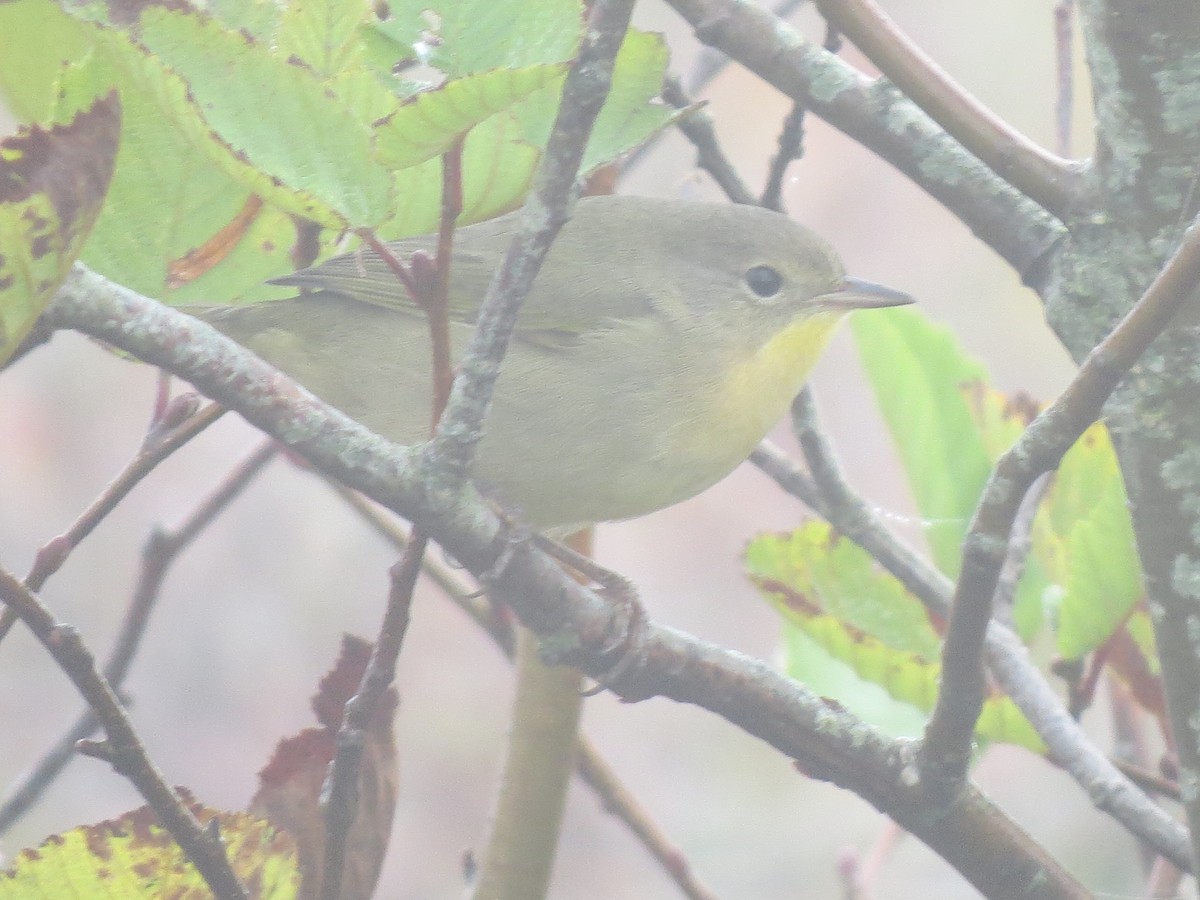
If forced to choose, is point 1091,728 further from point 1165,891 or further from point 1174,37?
point 1174,37

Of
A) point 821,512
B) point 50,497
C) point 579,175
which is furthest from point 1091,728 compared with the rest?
point 579,175

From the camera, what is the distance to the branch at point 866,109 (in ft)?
6.04

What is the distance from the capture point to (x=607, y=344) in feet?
8.36

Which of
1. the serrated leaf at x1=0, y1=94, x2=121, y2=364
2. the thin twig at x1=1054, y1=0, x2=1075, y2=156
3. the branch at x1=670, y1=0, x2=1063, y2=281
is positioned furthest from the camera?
the thin twig at x1=1054, y1=0, x2=1075, y2=156

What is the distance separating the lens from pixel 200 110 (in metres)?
1.17

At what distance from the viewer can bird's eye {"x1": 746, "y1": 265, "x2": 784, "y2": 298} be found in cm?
288

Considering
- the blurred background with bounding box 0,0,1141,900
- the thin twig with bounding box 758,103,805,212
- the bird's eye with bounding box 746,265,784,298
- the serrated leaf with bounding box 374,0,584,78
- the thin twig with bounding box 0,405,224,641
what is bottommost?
the thin twig with bounding box 0,405,224,641

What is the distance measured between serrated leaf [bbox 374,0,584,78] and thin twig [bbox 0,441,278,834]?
899 mm

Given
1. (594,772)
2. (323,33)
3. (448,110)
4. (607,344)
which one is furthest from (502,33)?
(607,344)

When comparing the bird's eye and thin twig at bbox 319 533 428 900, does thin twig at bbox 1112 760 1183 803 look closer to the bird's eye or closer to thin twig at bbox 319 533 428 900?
thin twig at bbox 319 533 428 900

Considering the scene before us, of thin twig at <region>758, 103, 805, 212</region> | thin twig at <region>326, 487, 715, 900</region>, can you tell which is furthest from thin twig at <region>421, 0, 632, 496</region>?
thin twig at <region>758, 103, 805, 212</region>

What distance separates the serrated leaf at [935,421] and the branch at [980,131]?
604 mm

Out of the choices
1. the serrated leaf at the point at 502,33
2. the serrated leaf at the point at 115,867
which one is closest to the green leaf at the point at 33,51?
the serrated leaf at the point at 502,33

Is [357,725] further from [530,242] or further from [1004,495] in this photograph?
[1004,495]
